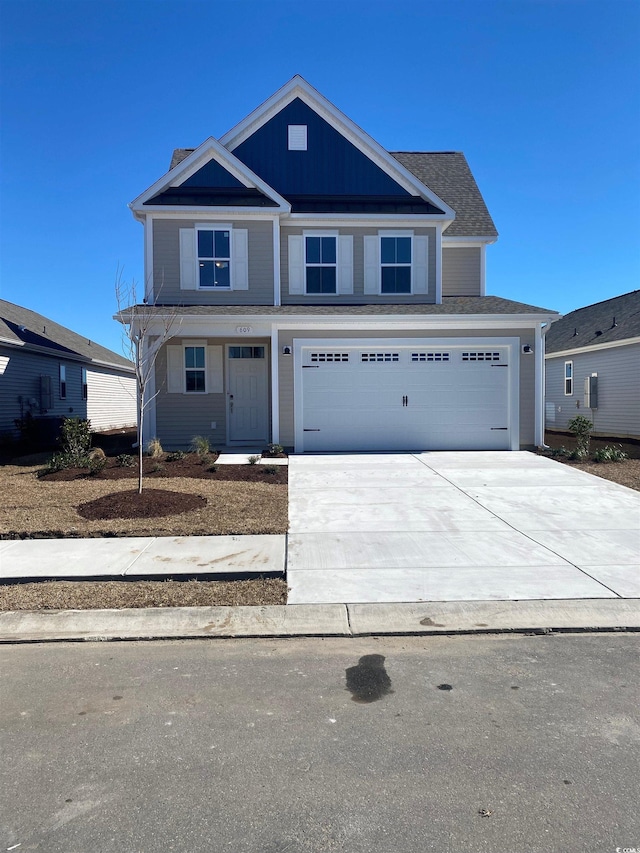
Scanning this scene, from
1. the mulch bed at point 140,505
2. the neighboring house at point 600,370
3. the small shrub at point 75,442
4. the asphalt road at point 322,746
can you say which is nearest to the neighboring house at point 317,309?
the small shrub at point 75,442

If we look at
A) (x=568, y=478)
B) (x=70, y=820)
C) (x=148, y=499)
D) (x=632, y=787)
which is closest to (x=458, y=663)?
(x=632, y=787)

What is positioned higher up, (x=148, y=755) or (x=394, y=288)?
(x=394, y=288)

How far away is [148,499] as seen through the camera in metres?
8.50

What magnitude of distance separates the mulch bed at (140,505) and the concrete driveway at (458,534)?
1730 millimetres

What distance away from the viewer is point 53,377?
67.6 ft

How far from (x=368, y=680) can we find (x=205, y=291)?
1271 centimetres

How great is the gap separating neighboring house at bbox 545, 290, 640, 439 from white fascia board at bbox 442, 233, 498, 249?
5.34m

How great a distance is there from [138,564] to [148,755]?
→ 314 cm

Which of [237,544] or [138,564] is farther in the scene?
[237,544]

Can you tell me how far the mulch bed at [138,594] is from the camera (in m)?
5.09

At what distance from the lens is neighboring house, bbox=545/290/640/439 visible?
1800cm

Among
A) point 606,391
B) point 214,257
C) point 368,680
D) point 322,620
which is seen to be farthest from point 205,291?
point 606,391

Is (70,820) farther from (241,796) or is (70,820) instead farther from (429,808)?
(429,808)

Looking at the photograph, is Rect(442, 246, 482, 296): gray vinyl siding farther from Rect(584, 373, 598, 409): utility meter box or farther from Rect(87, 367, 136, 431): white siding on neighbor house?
Rect(87, 367, 136, 431): white siding on neighbor house
